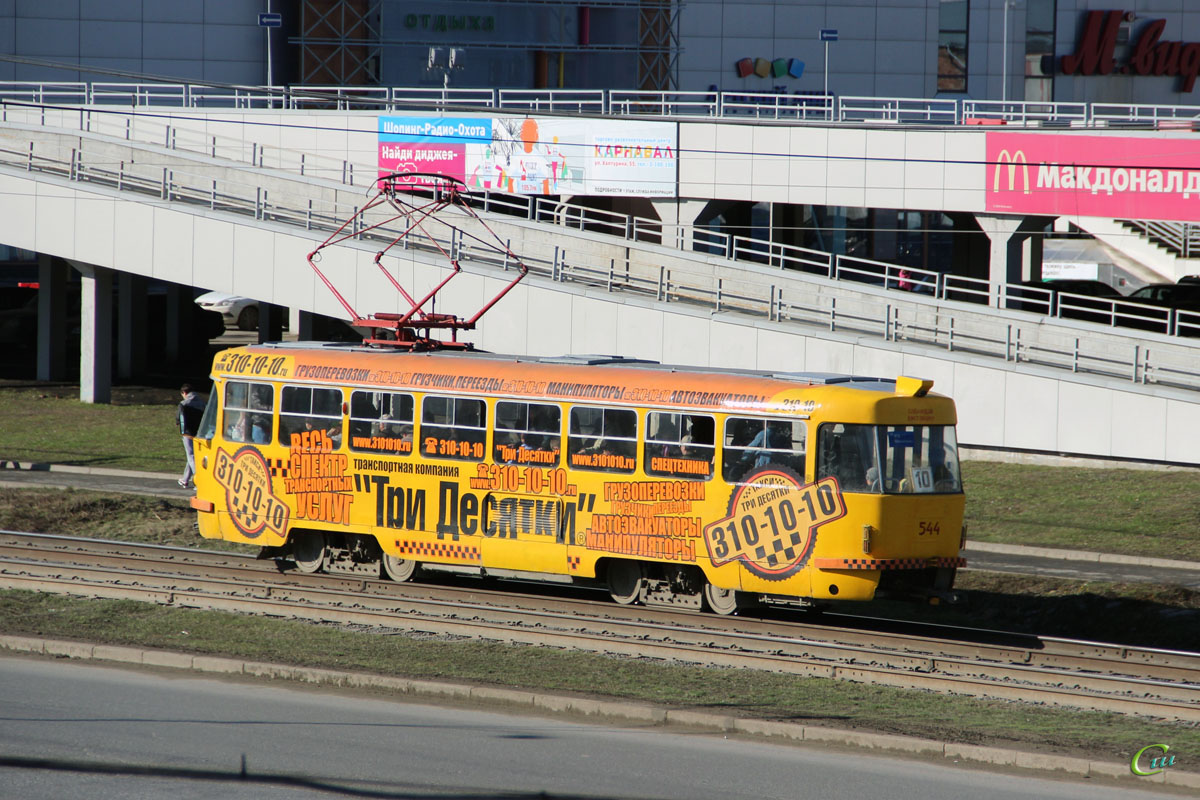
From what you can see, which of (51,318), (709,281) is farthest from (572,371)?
(51,318)

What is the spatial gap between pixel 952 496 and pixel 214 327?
34.5m

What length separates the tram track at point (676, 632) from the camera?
1291 centimetres

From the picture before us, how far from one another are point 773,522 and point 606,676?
3.23 metres

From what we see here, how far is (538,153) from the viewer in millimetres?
37656

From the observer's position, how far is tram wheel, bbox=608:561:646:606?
16.4 meters

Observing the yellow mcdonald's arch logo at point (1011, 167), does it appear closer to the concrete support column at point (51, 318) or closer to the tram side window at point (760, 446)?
the tram side window at point (760, 446)

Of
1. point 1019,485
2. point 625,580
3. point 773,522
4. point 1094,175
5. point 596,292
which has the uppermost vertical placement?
point 1094,175

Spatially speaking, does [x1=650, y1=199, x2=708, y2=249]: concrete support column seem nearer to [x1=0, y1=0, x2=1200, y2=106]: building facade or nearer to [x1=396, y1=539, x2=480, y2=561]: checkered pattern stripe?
[x1=0, y1=0, x2=1200, y2=106]: building facade

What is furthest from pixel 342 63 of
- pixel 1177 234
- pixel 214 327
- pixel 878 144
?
pixel 1177 234

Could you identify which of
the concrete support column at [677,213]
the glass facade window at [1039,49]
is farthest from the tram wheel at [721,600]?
the glass facade window at [1039,49]

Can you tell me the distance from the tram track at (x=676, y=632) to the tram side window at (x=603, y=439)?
63.0 inches

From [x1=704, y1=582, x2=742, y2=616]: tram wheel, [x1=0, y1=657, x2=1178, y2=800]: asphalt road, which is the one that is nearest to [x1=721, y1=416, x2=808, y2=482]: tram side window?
[x1=704, y1=582, x2=742, y2=616]: tram wheel

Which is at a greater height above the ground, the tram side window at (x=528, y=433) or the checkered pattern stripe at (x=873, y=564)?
the tram side window at (x=528, y=433)

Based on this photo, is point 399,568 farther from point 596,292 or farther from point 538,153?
point 538,153
